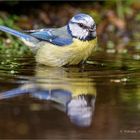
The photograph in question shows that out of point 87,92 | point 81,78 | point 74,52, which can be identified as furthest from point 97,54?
point 87,92

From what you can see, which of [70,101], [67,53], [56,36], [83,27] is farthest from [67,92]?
[56,36]

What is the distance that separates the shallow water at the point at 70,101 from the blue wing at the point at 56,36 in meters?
0.31

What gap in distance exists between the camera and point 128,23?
10469mm

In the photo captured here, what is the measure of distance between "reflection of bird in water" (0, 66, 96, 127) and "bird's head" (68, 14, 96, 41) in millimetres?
577

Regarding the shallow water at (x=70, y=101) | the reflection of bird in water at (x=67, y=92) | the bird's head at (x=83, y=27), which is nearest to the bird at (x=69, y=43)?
the bird's head at (x=83, y=27)

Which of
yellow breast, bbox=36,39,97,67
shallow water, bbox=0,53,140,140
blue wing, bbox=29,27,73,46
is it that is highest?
blue wing, bbox=29,27,73,46

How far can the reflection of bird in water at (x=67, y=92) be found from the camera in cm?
491

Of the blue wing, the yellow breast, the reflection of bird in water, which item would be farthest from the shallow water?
the blue wing

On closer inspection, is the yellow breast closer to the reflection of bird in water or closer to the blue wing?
the blue wing

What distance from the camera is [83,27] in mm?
6941

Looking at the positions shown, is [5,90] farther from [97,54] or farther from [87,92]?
[97,54]

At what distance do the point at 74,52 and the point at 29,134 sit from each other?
2599 millimetres

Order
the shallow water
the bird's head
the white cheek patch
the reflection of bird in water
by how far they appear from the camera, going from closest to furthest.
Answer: the shallow water, the reflection of bird in water, the bird's head, the white cheek patch

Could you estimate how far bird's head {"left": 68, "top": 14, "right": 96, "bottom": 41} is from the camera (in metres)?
6.83
